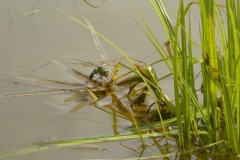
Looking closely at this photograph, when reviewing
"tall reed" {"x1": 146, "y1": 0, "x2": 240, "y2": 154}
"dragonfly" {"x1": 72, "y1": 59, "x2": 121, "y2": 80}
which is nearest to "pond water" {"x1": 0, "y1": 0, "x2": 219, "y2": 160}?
"dragonfly" {"x1": 72, "y1": 59, "x2": 121, "y2": 80}

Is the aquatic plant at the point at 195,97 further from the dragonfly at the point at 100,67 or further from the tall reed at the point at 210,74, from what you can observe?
the dragonfly at the point at 100,67

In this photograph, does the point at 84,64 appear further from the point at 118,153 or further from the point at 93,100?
the point at 118,153

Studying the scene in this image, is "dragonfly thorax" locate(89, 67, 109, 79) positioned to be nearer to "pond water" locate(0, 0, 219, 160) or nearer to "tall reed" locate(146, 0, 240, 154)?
"pond water" locate(0, 0, 219, 160)

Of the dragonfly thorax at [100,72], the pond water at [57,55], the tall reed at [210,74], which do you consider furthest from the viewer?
the dragonfly thorax at [100,72]

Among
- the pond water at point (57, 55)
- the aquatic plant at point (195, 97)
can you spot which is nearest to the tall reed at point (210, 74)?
the aquatic plant at point (195, 97)

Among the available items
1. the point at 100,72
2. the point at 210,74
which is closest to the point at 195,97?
the point at 210,74

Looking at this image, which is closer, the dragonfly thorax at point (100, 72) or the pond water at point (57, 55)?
the pond water at point (57, 55)

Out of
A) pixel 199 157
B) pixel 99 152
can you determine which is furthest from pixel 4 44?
pixel 199 157

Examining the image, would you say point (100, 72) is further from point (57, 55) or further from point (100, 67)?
point (57, 55)
